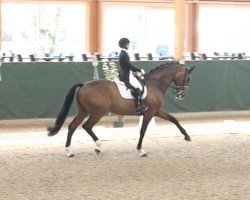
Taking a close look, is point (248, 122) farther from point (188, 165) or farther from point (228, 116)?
point (188, 165)

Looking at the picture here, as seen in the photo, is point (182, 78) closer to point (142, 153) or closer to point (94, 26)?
point (142, 153)

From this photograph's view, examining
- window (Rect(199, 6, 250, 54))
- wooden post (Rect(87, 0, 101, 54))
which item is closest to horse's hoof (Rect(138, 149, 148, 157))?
wooden post (Rect(87, 0, 101, 54))

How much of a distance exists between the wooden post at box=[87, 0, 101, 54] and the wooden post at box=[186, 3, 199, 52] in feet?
12.9

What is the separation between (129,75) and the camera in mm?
8891

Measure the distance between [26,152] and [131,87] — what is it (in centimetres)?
194

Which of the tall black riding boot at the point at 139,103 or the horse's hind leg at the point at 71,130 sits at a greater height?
the tall black riding boot at the point at 139,103

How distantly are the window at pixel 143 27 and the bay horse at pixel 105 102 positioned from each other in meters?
14.1

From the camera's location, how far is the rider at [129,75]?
8.78 m

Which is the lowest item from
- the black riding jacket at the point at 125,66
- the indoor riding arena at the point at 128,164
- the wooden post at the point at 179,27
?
the indoor riding arena at the point at 128,164

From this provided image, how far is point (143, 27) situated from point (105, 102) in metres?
15.8

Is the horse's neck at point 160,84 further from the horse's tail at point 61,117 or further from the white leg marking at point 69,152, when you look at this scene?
the white leg marking at point 69,152

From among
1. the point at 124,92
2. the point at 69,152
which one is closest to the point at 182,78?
the point at 124,92

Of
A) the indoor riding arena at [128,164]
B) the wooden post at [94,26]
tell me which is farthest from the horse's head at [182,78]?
the wooden post at [94,26]

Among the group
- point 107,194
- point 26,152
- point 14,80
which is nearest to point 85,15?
point 14,80
